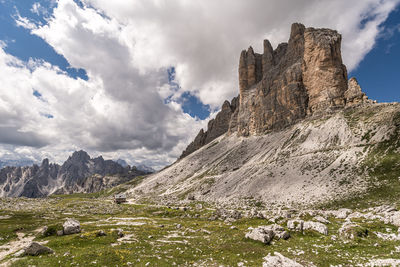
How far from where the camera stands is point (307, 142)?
349 feet

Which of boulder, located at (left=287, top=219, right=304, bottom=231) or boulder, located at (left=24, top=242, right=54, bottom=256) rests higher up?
boulder, located at (left=287, top=219, right=304, bottom=231)

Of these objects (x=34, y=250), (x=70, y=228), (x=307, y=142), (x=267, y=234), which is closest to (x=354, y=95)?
(x=307, y=142)

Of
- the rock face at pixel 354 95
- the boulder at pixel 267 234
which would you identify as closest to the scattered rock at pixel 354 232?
the boulder at pixel 267 234

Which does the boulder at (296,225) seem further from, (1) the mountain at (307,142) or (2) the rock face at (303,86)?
(2) the rock face at (303,86)

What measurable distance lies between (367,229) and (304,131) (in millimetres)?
107924

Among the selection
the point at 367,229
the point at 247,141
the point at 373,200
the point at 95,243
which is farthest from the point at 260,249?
the point at 247,141

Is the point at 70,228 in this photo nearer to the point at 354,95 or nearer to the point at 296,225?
the point at 296,225

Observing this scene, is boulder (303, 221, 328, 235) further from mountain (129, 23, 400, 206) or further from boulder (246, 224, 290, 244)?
mountain (129, 23, 400, 206)

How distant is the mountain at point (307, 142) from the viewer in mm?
65375

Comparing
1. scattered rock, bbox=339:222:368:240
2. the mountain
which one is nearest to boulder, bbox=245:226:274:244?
scattered rock, bbox=339:222:368:240

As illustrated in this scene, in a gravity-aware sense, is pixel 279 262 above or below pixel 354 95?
below

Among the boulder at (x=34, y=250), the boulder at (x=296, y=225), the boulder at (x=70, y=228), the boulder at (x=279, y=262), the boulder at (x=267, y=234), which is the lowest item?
the boulder at (x=70, y=228)

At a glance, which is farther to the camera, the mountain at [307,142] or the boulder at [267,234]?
the mountain at [307,142]

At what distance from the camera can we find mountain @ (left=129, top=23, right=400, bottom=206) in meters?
65.4
